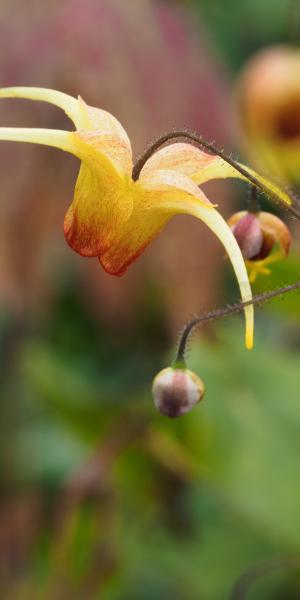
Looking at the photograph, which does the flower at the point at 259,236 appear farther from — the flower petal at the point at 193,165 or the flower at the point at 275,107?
the flower at the point at 275,107

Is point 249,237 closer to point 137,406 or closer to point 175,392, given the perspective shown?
point 175,392

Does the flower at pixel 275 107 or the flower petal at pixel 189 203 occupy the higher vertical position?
the flower at pixel 275 107

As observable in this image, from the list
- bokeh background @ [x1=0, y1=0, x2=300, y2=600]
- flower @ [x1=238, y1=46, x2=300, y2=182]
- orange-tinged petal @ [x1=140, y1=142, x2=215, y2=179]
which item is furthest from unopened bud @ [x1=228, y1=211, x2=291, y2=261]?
flower @ [x1=238, y1=46, x2=300, y2=182]

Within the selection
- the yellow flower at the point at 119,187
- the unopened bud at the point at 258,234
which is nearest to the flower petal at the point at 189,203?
the yellow flower at the point at 119,187

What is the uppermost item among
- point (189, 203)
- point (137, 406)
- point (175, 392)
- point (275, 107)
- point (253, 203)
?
point (275, 107)

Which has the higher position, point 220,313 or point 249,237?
point 249,237

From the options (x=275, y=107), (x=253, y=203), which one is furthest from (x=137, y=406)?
(x=253, y=203)
